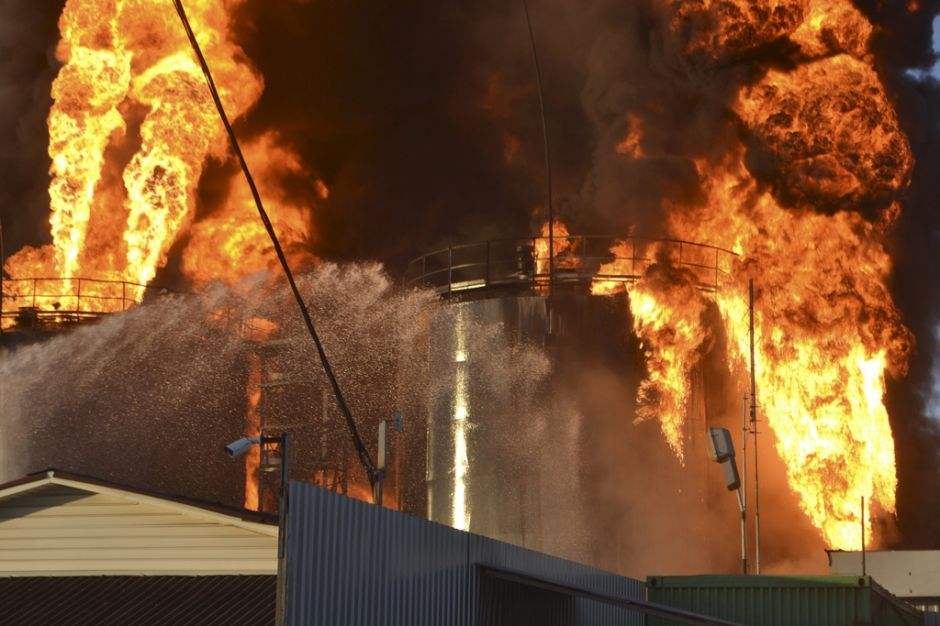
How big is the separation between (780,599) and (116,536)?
1252 cm

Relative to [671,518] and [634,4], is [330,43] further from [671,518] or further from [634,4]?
[671,518]

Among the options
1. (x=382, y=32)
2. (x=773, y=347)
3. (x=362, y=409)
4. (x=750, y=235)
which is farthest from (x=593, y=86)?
(x=382, y=32)

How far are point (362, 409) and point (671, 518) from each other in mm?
13232

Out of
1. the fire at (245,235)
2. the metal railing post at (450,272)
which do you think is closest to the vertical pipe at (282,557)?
the metal railing post at (450,272)

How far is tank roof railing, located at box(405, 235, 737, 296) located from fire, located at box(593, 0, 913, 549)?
0.64ft

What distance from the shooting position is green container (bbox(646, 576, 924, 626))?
27750mm

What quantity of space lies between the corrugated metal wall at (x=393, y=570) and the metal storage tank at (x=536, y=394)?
1500 centimetres

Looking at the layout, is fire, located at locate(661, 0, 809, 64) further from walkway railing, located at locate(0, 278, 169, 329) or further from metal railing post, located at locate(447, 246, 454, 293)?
walkway railing, located at locate(0, 278, 169, 329)

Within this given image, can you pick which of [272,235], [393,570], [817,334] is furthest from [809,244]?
[393,570]

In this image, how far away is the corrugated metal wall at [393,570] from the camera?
17641mm

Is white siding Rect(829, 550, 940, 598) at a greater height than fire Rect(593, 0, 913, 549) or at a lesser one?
lesser

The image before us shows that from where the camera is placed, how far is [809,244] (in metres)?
44.9

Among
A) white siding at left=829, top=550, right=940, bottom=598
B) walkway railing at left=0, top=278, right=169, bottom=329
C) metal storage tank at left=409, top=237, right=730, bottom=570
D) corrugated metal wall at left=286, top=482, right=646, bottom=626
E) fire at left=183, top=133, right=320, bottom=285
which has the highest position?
fire at left=183, top=133, right=320, bottom=285

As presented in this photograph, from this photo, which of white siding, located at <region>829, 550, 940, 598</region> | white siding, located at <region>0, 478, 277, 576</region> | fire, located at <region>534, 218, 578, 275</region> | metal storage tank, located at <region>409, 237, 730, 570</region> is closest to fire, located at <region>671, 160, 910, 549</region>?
metal storage tank, located at <region>409, 237, 730, 570</region>
